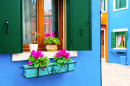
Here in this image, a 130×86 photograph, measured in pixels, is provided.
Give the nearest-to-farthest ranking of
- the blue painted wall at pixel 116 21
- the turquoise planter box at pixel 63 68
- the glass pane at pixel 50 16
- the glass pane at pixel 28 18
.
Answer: the turquoise planter box at pixel 63 68 < the glass pane at pixel 28 18 < the glass pane at pixel 50 16 < the blue painted wall at pixel 116 21

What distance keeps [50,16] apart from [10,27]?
1.10 m

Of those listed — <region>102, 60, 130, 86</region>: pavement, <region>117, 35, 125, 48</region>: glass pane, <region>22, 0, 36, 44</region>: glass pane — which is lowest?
<region>102, 60, 130, 86</region>: pavement

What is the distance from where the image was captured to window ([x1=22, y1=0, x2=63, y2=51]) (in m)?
2.92

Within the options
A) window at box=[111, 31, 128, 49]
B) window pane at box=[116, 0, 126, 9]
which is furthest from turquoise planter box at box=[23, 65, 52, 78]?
window pane at box=[116, 0, 126, 9]

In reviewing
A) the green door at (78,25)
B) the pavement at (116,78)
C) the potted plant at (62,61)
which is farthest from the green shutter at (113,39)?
the potted plant at (62,61)

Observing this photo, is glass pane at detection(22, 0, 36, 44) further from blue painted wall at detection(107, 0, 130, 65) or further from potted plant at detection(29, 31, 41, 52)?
blue painted wall at detection(107, 0, 130, 65)

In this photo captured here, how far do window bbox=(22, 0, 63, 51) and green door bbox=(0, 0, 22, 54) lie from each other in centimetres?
49

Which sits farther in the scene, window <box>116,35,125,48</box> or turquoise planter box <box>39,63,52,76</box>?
window <box>116,35,125,48</box>

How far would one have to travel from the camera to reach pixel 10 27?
228 cm

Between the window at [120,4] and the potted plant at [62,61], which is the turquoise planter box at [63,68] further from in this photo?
the window at [120,4]

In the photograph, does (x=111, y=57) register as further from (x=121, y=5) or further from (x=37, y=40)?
(x=37, y=40)

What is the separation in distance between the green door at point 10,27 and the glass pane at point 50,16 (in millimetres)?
829

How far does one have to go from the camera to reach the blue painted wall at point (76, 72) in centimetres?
239

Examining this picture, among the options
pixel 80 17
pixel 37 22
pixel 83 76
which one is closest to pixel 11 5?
pixel 37 22
